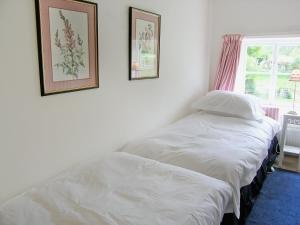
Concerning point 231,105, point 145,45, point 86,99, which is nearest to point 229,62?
point 231,105

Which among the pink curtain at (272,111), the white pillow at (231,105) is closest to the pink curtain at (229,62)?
the white pillow at (231,105)

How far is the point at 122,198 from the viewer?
148 cm

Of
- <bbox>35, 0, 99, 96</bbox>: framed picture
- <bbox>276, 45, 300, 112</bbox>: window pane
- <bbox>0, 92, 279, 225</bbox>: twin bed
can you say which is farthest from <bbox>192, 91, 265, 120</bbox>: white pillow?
<bbox>35, 0, 99, 96</bbox>: framed picture

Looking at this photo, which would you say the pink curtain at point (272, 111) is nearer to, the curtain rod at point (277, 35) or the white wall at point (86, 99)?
the curtain rod at point (277, 35)

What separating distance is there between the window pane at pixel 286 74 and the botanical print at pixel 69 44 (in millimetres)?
2756

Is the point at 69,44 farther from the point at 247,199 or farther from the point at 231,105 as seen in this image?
the point at 231,105

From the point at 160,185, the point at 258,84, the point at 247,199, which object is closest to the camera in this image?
the point at 160,185

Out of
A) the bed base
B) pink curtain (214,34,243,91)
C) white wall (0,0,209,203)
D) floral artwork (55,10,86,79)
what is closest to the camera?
white wall (0,0,209,203)

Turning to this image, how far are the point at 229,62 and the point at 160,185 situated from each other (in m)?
2.57

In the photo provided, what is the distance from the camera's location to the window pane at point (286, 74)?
3.46m

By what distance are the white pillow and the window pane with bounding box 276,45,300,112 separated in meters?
0.55

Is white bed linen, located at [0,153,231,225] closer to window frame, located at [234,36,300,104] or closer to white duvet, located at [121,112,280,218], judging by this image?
white duvet, located at [121,112,280,218]

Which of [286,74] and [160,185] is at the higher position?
[286,74]

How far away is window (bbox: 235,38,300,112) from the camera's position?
3.48 metres
